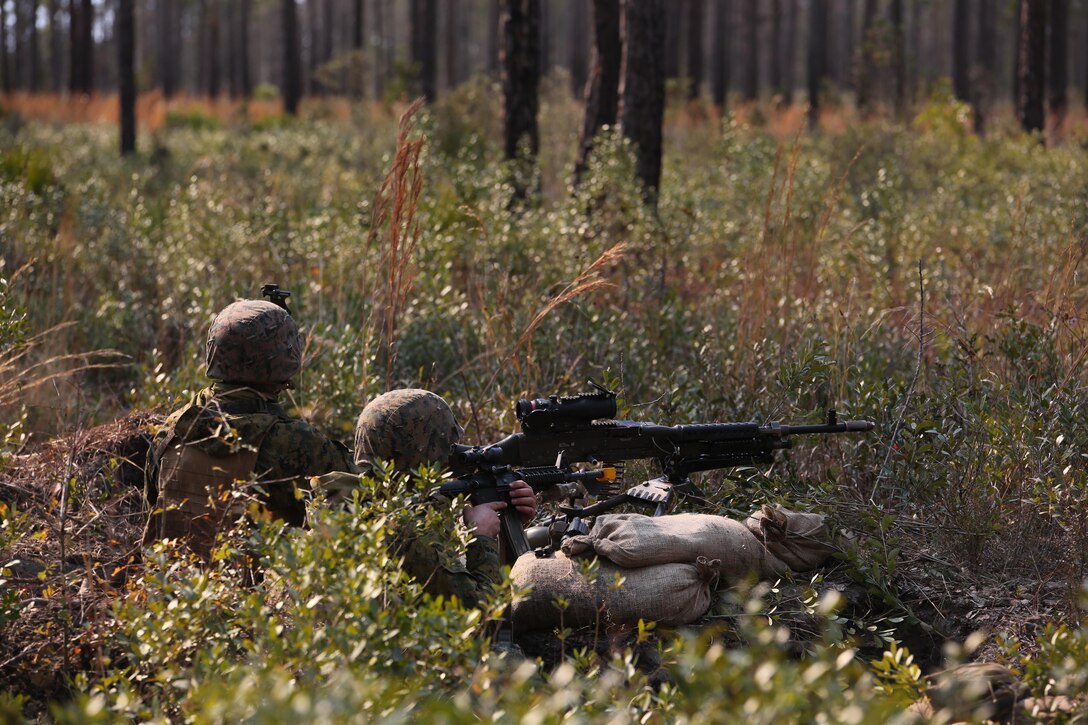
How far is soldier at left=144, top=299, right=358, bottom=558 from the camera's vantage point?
3607 millimetres

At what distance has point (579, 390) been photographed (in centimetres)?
521

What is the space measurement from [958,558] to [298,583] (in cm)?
249

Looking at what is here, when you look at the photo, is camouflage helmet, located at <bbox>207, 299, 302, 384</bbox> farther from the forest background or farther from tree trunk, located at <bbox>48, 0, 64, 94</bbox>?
tree trunk, located at <bbox>48, 0, 64, 94</bbox>

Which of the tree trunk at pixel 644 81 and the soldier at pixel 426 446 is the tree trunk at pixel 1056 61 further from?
the soldier at pixel 426 446

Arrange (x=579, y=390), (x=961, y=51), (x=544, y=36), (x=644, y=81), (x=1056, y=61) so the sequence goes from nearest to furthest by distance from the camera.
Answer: (x=579, y=390)
(x=644, y=81)
(x=1056, y=61)
(x=961, y=51)
(x=544, y=36)

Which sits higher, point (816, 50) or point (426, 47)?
point (816, 50)

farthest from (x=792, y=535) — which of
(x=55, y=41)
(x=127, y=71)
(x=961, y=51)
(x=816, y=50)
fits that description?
(x=55, y=41)

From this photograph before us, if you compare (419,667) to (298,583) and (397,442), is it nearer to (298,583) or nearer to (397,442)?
(298,583)

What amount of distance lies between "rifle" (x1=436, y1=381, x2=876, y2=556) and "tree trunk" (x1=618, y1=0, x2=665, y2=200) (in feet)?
15.4

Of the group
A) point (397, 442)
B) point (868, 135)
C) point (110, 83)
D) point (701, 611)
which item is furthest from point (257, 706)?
point (110, 83)

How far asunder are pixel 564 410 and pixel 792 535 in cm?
91

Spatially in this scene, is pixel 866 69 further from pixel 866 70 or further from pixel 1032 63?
pixel 1032 63

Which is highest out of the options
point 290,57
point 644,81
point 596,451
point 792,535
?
point 290,57

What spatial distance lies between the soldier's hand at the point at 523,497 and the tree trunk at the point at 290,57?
76.2 feet
